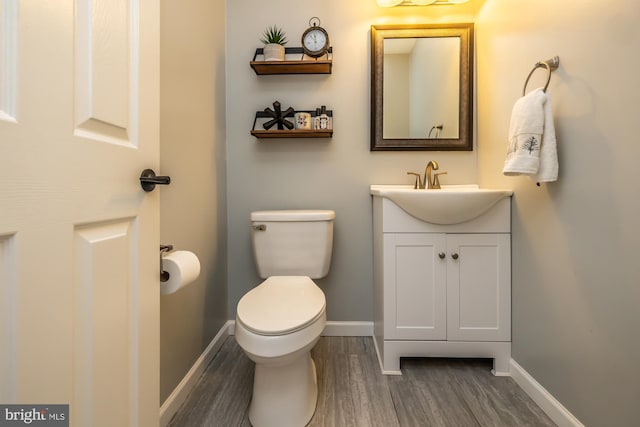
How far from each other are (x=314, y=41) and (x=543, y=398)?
2034 millimetres

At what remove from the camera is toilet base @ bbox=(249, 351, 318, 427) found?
1.09 meters

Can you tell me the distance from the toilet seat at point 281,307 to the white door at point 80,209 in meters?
0.37

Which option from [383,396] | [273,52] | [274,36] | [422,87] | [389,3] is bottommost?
[383,396]

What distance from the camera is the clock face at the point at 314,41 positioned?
1.67 m

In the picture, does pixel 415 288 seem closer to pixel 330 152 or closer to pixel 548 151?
pixel 548 151

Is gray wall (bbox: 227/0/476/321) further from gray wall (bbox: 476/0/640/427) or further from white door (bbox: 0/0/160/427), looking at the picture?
white door (bbox: 0/0/160/427)

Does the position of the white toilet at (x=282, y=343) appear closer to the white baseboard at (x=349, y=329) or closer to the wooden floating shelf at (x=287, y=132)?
the white baseboard at (x=349, y=329)

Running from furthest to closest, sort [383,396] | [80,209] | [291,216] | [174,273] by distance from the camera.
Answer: [291,216]
[383,396]
[174,273]
[80,209]

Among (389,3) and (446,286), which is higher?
(389,3)

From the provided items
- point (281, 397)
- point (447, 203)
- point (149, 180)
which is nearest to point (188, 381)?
point (281, 397)

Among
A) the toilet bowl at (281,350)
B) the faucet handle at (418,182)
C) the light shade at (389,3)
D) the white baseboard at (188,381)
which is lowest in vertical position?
the white baseboard at (188,381)

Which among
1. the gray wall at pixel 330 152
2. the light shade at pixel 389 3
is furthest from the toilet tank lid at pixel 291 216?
the light shade at pixel 389 3

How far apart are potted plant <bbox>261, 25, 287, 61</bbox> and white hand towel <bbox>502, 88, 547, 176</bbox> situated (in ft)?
4.11

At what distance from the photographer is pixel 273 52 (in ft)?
5.48
